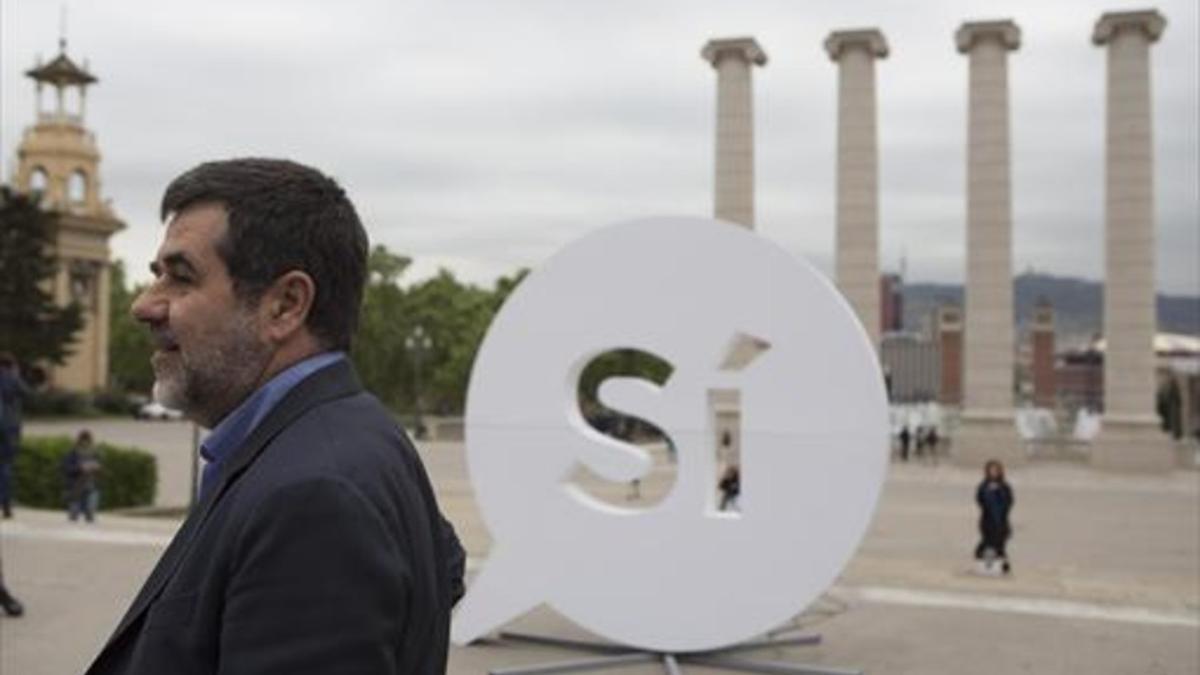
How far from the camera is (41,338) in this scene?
55.5 m

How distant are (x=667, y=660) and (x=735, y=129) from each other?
→ 34.0m

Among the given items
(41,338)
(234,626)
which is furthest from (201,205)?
(41,338)

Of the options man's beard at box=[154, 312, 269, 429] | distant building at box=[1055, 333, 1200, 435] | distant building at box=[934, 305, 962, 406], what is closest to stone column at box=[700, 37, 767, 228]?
distant building at box=[1055, 333, 1200, 435]

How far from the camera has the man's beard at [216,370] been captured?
86.8 inches

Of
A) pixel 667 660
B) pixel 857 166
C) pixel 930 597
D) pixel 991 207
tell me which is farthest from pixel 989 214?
pixel 667 660

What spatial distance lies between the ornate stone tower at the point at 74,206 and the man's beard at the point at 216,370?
6748 cm

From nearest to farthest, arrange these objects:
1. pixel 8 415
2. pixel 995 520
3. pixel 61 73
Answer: pixel 8 415
pixel 995 520
pixel 61 73

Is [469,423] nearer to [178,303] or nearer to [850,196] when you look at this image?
[178,303]

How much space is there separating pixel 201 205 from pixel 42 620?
31.5ft

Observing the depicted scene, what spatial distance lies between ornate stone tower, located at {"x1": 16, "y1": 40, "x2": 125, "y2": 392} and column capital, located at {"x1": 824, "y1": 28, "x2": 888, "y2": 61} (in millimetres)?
42806

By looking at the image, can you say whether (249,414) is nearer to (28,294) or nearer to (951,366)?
(28,294)

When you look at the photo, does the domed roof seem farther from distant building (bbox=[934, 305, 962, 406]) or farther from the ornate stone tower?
distant building (bbox=[934, 305, 962, 406])

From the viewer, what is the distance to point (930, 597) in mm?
12625

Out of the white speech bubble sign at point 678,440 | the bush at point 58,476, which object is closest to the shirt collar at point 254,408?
the white speech bubble sign at point 678,440
